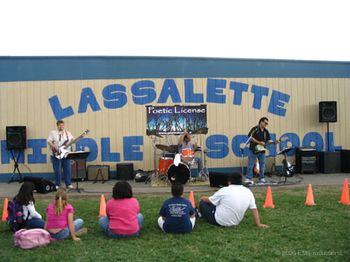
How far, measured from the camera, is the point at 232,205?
6.93 meters

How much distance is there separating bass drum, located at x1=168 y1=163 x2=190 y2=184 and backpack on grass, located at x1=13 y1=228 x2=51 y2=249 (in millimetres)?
A: 5668

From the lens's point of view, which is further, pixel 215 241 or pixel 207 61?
pixel 207 61

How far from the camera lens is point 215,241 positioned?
6.17 m

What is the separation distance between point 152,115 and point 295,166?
505 cm

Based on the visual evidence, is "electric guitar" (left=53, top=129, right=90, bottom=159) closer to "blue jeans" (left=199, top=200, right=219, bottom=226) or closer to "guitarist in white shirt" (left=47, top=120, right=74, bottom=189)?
"guitarist in white shirt" (left=47, top=120, right=74, bottom=189)

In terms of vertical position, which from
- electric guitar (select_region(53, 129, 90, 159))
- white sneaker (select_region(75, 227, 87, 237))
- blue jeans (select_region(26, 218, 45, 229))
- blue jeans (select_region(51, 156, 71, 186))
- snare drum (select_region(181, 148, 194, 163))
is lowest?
white sneaker (select_region(75, 227, 87, 237))

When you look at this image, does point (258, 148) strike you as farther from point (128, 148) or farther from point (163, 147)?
point (128, 148)

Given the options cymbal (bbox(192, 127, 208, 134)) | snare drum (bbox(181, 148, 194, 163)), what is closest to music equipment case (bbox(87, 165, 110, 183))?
snare drum (bbox(181, 148, 194, 163))

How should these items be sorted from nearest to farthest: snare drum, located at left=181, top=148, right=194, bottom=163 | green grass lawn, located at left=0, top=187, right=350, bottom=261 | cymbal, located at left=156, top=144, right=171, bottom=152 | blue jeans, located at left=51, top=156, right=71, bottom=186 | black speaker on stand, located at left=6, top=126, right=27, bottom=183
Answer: green grass lawn, located at left=0, top=187, right=350, bottom=261 → blue jeans, located at left=51, top=156, right=71, bottom=186 → snare drum, located at left=181, top=148, right=194, bottom=163 → cymbal, located at left=156, top=144, right=171, bottom=152 → black speaker on stand, located at left=6, top=126, right=27, bottom=183

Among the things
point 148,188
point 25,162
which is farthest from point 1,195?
point 148,188

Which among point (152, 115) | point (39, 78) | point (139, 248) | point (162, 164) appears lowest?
point (139, 248)

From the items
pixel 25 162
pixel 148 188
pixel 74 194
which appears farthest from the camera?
pixel 25 162

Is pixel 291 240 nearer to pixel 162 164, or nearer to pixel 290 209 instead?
pixel 290 209

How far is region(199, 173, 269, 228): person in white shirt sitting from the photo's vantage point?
6883mm
